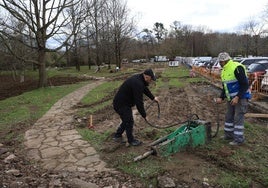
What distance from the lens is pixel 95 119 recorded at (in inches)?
386

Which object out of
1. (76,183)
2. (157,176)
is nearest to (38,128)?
(76,183)

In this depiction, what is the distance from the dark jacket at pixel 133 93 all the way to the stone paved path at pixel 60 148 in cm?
125

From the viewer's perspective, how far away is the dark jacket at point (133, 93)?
20.3 ft

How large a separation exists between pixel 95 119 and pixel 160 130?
2.91m

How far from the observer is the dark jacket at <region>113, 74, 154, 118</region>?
618 centimetres

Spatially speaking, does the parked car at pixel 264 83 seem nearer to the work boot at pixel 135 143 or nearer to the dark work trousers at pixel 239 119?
Answer: the dark work trousers at pixel 239 119

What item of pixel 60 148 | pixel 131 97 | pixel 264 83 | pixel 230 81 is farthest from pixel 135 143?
pixel 264 83

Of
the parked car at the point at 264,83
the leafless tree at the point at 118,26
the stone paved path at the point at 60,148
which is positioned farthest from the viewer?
the leafless tree at the point at 118,26

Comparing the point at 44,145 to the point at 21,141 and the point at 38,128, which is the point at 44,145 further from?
the point at 38,128

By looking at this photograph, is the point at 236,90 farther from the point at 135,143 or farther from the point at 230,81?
the point at 135,143

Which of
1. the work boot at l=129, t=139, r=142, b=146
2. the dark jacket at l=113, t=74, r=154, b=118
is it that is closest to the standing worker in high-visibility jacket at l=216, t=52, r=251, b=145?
the dark jacket at l=113, t=74, r=154, b=118

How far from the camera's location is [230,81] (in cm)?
646

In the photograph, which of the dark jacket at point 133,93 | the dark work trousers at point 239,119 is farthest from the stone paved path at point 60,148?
the dark work trousers at point 239,119

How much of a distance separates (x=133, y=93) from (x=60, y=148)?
217 centimetres
